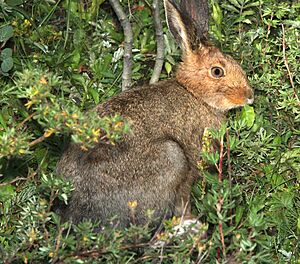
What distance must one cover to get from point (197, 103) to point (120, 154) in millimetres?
1121

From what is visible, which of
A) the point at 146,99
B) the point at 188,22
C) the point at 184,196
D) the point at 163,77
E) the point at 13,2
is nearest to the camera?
the point at 184,196

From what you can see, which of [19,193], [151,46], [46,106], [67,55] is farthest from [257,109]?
[46,106]

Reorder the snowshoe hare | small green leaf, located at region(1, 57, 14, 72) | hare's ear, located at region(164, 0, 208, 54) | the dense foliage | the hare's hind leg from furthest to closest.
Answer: small green leaf, located at region(1, 57, 14, 72) → hare's ear, located at region(164, 0, 208, 54) → the hare's hind leg → the snowshoe hare → the dense foliage

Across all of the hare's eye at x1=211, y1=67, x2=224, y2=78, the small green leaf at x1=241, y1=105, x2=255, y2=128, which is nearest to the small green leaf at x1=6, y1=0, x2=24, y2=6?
the hare's eye at x1=211, y1=67, x2=224, y2=78

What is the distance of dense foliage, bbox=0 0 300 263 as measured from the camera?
4488 mm

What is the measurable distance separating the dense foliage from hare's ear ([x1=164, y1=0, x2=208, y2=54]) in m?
0.41

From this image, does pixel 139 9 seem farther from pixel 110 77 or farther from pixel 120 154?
pixel 120 154

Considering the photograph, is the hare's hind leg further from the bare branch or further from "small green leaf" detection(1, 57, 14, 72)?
"small green leaf" detection(1, 57, 14, 72)

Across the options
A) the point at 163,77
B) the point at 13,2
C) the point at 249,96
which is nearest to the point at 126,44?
the point at 163,77

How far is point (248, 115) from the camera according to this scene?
598 cm

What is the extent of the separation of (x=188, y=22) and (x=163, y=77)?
0.79 meters

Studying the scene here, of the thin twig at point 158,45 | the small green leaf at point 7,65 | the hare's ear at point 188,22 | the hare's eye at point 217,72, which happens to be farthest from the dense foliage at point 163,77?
the hare's ear at point 188,22

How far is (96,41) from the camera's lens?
258 inches

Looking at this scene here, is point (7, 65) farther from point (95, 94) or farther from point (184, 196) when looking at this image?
point (184, 196)
